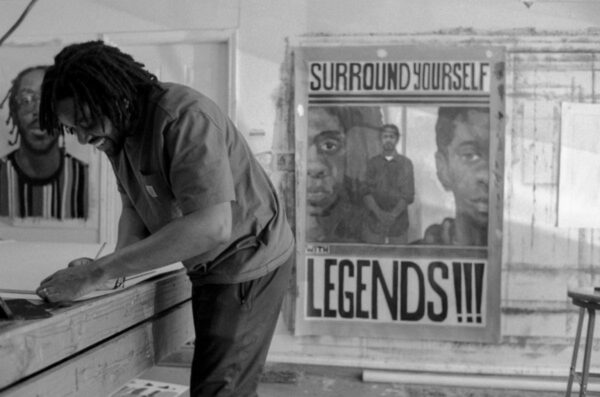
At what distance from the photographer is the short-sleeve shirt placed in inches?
47.2

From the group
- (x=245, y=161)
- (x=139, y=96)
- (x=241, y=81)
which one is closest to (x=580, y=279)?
(x=241, y=81)

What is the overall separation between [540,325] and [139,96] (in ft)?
8.95

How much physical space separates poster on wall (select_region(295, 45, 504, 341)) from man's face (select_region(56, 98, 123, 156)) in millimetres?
2039

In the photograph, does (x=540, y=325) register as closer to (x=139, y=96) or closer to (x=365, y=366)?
(x=365, y=366)

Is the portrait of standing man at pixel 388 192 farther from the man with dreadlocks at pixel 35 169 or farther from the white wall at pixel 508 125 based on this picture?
the man with dreadlocks at pixel 35 169

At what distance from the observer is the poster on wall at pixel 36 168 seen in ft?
11.7

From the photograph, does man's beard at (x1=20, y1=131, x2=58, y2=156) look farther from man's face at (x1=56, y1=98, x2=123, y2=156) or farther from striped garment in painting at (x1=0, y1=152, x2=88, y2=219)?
man's face at (x1=56, y1=98, x2=123, y2=156)

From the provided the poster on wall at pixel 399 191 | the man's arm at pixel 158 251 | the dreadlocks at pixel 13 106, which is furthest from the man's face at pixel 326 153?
the man's arm at pixel 158 251

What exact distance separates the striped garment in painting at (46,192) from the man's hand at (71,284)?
2514 millimetres

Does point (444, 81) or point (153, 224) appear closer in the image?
point (153, 224)

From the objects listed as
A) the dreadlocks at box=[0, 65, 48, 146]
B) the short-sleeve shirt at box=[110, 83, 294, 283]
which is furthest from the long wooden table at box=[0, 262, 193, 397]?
the dreadlocks at box=[0, 65, 48, 146]

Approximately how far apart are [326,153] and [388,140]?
36cm

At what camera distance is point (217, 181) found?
120 cm

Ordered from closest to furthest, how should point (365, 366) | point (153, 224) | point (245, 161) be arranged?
point (245, 161), point (153, 224), point (365, 366)
